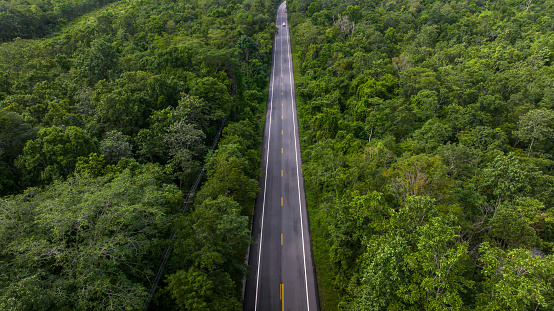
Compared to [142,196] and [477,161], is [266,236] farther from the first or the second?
[477,161]

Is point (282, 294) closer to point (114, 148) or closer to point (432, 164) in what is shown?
point (432, 164)

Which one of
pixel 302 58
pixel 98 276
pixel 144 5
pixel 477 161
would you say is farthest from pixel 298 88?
pixel 144 5

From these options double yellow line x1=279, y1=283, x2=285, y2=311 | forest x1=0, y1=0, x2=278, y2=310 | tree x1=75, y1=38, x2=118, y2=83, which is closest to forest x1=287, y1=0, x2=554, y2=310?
double yellow line x1=279, y1=283, x2=285, y2=311

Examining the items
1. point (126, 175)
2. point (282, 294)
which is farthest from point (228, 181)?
point (282, 294)

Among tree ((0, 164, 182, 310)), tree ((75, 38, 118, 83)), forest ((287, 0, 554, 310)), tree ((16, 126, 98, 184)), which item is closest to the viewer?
tree ((0, 164, 182, 310))

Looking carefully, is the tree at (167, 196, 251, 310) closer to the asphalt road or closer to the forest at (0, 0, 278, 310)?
the forest at (0, 0, 278, 310)

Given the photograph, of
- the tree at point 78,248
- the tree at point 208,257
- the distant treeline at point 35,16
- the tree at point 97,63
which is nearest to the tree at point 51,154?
the tree at point 78,248

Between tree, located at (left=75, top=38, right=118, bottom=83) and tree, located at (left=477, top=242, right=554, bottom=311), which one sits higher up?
tree, located at (left=75, top=38, right=118, bottom=83)
